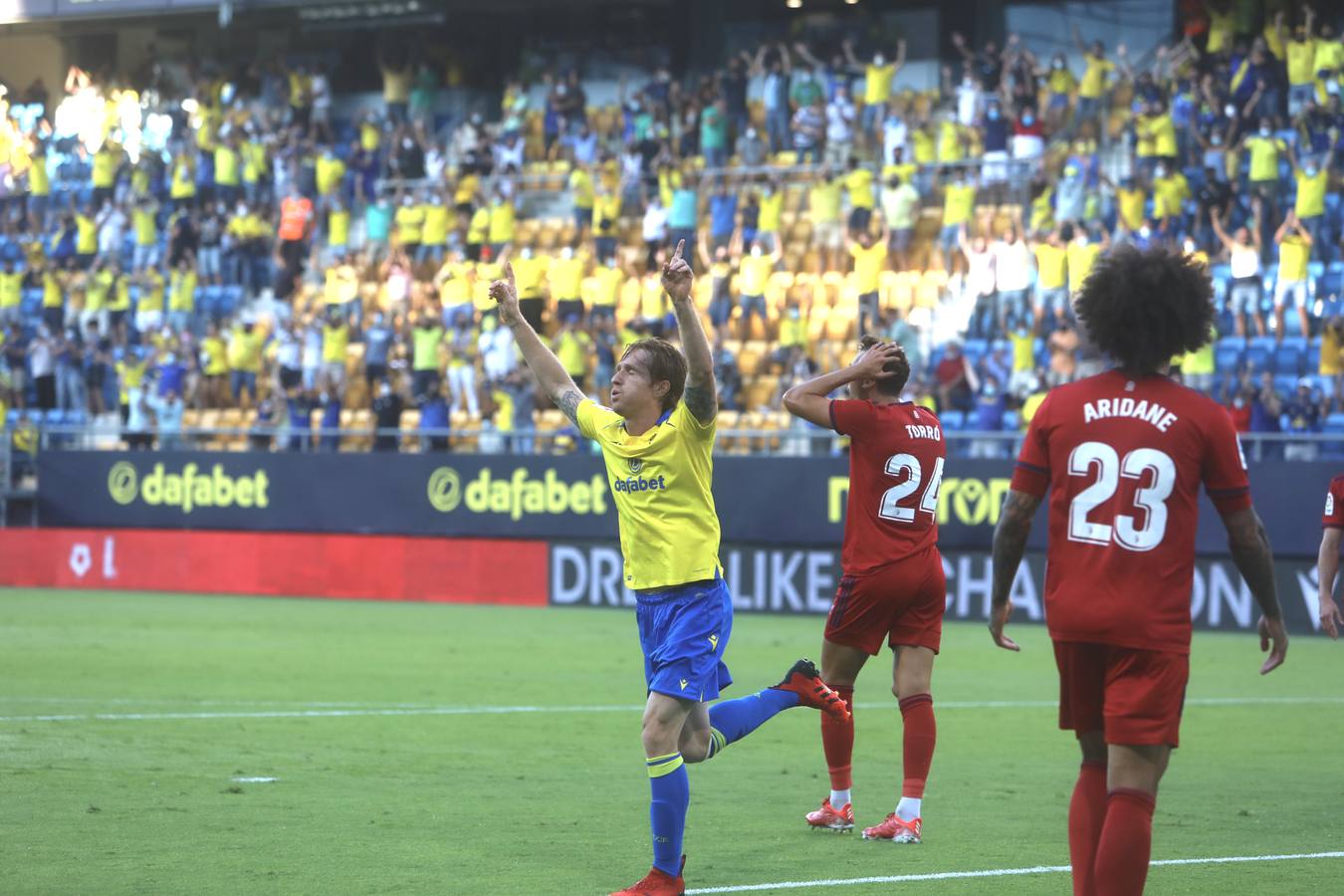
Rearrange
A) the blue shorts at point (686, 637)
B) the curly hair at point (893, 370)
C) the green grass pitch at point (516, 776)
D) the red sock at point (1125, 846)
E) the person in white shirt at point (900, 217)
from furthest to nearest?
the person in white shirt at point (900, 217), the curly hair at point (893, 370), the green grass pitch at point (516, 776), the blue shorts at point (686, 637), the red sock at point (1125, 846)

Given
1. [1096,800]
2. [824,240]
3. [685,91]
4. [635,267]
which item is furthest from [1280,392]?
[1096,800]

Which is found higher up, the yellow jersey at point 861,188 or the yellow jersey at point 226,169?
the yellow jersey at point 226,169

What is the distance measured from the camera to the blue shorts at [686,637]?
703 cm

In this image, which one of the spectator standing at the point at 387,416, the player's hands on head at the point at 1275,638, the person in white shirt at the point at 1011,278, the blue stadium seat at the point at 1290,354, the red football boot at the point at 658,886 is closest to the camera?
the player's hands on head at the point at 1275,638

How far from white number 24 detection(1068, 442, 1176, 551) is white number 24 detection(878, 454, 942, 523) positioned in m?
2.88

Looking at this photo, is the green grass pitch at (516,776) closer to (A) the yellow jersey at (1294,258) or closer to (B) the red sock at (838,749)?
(B) the red sock at (838,749)

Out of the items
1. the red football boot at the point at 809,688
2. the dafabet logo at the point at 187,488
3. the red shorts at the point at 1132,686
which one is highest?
the red shorts at the point at 1132,686

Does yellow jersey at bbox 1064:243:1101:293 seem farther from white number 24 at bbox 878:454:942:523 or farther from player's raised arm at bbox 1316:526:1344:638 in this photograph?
white number 24 at bbox 878:454:942:523

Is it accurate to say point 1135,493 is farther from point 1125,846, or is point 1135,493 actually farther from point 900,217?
point 900,217

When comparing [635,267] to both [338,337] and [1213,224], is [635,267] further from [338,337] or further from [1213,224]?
[1213,224]

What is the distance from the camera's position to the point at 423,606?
24.0 metres

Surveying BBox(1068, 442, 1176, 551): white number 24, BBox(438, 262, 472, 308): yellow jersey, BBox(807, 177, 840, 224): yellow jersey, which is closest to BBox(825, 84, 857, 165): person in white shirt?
BBox(807, 177, 840, 224): yellow jersey

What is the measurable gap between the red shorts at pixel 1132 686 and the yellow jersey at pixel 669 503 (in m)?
1.89

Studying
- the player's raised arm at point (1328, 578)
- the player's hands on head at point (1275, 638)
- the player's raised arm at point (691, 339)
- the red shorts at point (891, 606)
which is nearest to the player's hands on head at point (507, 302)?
the player's raised arm at point (691, 339)
